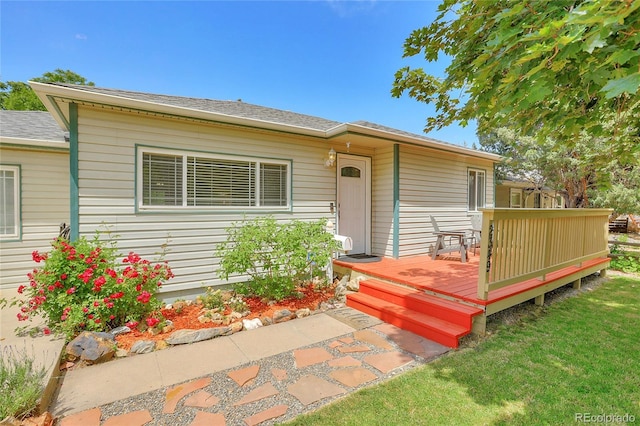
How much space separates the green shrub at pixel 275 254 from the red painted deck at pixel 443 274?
3.65ft

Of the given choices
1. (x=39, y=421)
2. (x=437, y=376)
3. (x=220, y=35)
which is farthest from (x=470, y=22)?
(x=220, y=35)

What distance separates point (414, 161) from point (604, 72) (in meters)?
4.73

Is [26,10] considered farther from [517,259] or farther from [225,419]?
[517,259]

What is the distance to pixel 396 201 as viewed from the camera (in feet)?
21.1

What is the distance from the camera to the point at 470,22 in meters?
2.75

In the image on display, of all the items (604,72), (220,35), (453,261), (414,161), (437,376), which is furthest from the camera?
(220,35)

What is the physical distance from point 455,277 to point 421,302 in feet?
4.19

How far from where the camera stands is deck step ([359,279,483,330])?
3559 mm

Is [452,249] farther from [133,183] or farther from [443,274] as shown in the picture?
[133,183]

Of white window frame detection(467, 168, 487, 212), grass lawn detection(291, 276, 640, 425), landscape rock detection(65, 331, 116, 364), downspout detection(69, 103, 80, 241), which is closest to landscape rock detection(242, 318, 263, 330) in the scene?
landscape rock detection(65, 331, 116, 364)

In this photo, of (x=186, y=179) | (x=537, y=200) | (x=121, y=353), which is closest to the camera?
(x=121, y=353)

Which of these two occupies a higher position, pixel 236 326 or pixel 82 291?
pixel 82 291

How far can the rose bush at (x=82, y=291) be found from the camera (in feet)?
10.9

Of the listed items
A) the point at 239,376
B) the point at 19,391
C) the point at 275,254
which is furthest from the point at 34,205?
the point at 239,376
